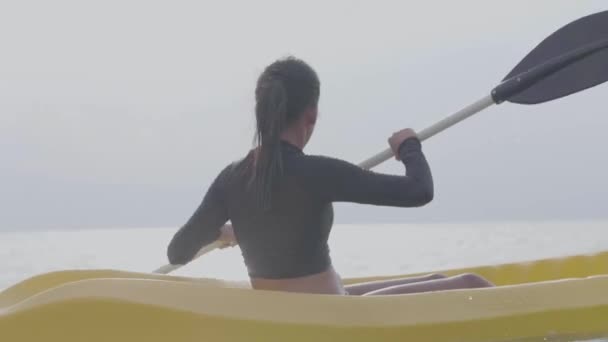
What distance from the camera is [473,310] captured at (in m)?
1.77

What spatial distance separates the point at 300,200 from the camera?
160cm

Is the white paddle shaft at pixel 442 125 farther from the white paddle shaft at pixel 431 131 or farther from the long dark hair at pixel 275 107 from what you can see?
the long dark hair at pixel 275 107

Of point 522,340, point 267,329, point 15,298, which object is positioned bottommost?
point 522,340

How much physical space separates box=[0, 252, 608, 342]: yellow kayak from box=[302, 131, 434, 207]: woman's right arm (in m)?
0.24

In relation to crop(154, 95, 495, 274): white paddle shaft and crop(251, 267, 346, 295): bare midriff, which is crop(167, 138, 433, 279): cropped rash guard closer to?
crop(251, 267, 346, 295): bare midriff

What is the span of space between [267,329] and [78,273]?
2.63 feet

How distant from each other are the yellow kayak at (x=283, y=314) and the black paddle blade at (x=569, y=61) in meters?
0.82

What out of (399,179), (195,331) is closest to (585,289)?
(399,179)

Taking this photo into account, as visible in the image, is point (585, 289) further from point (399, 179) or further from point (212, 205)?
point (212, 205)

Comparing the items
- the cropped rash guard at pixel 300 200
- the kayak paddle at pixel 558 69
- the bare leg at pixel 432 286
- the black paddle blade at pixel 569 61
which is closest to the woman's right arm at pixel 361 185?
the cropped rash guard at pixel 300 200

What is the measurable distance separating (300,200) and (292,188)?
3 centimetres

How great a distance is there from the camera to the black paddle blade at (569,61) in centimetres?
256

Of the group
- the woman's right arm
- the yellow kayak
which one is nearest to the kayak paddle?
the yellow kayak

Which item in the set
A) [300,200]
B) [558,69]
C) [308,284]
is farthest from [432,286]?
[558,69]
